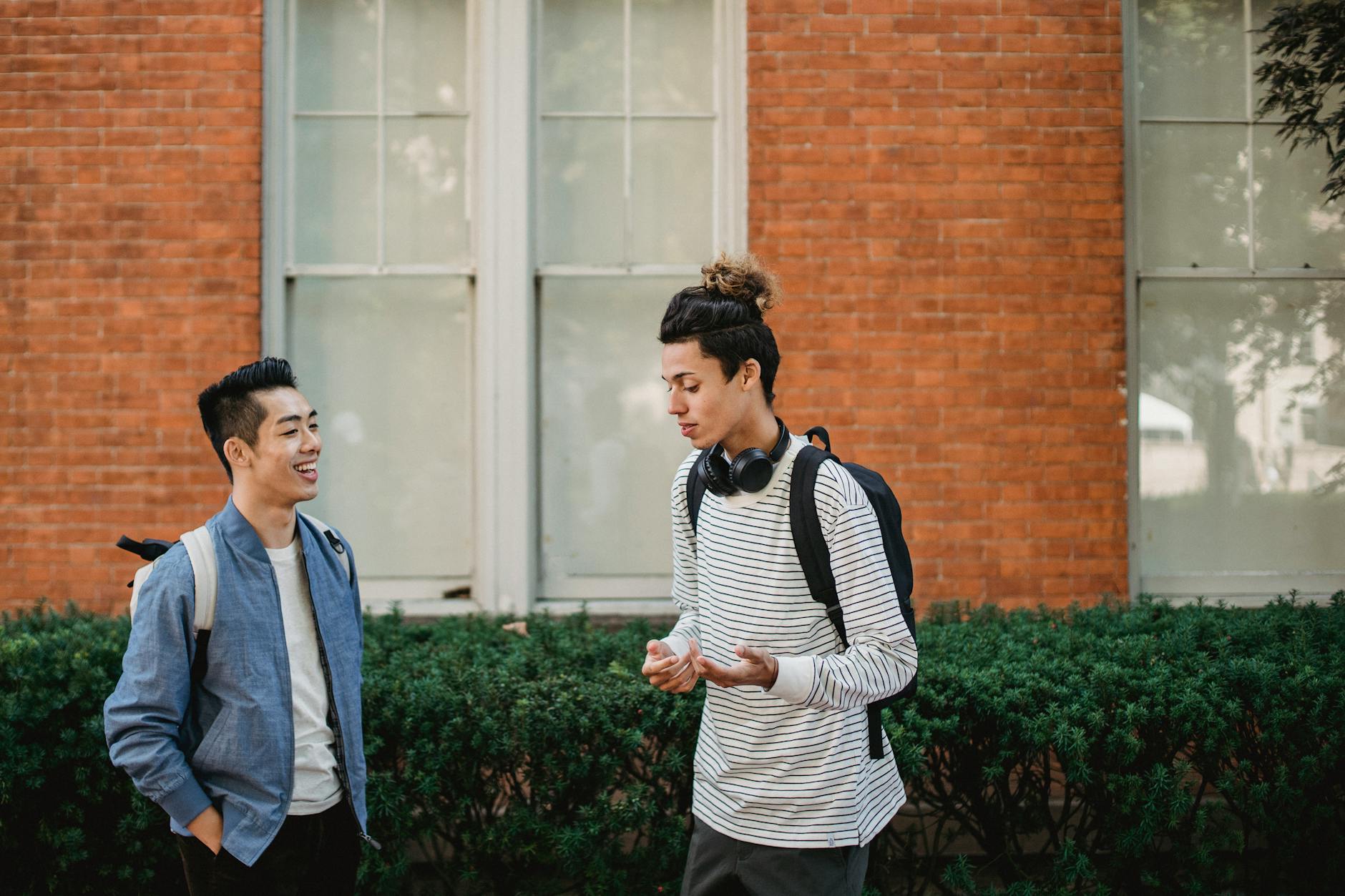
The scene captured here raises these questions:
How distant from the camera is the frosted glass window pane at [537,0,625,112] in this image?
225 inches

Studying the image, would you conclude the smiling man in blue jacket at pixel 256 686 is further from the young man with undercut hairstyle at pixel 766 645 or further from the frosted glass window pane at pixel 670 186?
the frosted glass window pane at pixel 670 186

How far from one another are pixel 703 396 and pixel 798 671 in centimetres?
Result: 67

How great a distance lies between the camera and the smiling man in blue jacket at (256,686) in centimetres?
245

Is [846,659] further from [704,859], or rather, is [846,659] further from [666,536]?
[666,536]

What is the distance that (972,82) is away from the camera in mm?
5547

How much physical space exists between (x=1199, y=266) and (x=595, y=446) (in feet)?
11.5

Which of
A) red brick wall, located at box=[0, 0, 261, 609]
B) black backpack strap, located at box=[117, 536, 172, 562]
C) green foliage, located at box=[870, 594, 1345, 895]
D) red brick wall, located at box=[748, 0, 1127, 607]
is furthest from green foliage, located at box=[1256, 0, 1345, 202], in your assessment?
red brick wall, located at box=[0, 0, 261, 609]

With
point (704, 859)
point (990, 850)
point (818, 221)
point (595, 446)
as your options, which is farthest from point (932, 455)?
point (704, 859)

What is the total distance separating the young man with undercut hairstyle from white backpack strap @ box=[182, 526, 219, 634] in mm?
1095

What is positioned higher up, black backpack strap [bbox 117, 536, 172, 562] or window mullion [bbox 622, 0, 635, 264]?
window mullion [bbox 622, 0, 635, 264]

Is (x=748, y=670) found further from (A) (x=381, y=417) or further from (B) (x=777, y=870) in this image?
(A) (x=381, y=417)

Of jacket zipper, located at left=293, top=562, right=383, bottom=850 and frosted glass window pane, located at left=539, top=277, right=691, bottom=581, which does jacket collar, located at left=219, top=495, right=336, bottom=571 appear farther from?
frosted glass window pane, located at left=539, top=277, right=691, bottom=581

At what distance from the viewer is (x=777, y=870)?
236 cm

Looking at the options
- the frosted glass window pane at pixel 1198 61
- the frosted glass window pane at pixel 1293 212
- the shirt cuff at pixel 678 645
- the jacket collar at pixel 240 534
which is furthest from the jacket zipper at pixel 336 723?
the frosted glass window pane at pixel 1293 212
